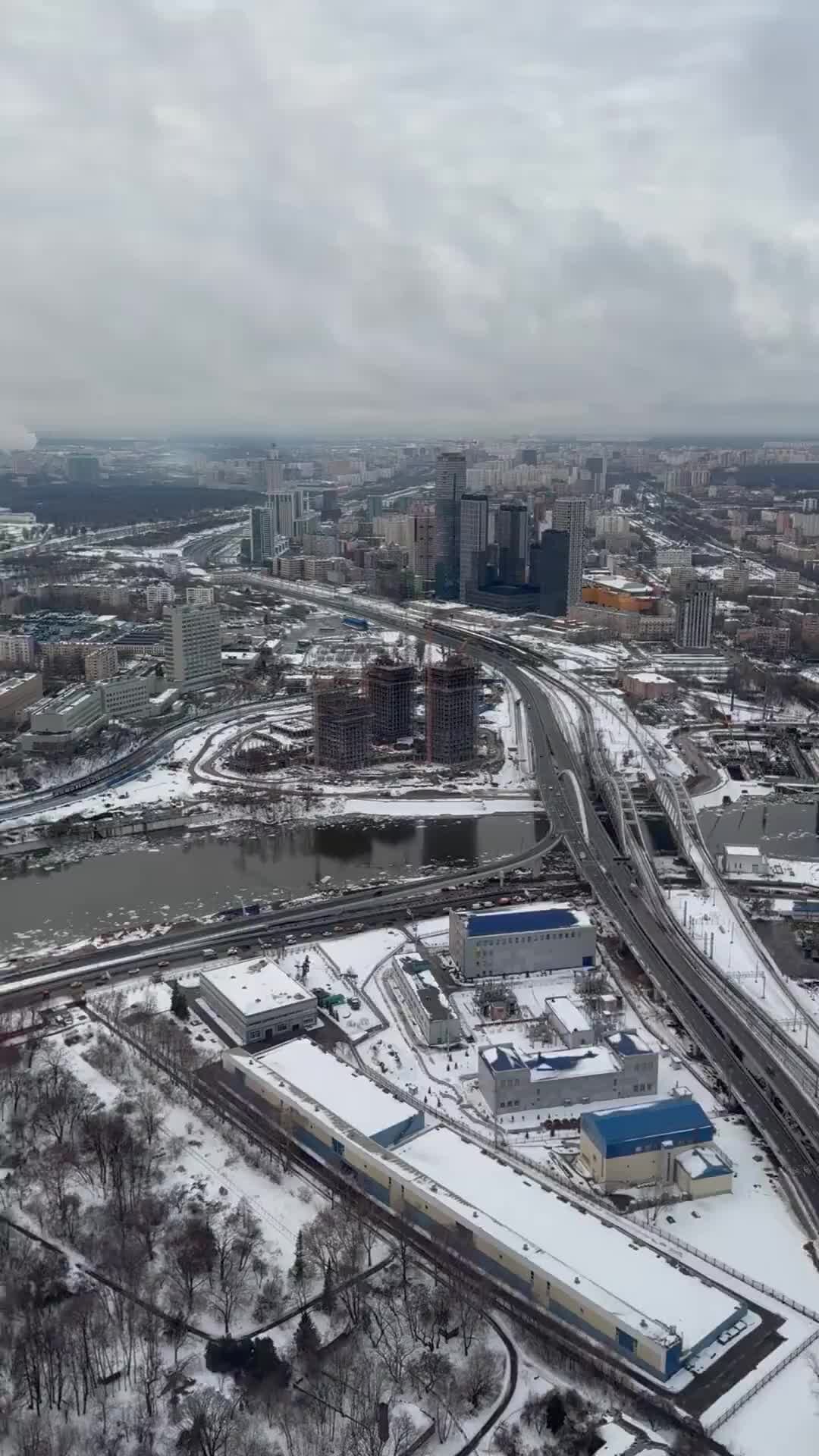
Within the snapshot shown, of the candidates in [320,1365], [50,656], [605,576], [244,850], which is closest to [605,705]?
[244,850]

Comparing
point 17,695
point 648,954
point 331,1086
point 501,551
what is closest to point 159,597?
point 501,551

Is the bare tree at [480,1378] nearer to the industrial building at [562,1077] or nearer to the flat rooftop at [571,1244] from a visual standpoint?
the flat rooftop at [571,1244]

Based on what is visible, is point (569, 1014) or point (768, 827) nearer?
point (569, 1014)

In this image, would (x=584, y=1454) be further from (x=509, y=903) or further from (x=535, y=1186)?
(x=509, y=903)

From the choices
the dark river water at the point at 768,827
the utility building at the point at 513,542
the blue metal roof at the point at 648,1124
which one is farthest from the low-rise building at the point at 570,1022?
the utility building at the point at 513,542

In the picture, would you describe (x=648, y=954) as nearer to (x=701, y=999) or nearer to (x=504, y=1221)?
(x=701, y=999)

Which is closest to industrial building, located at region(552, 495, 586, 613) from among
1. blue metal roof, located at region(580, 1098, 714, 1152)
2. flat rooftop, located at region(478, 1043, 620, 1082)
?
flat rooftop, located at region(478, 1043, 620, 1082)
